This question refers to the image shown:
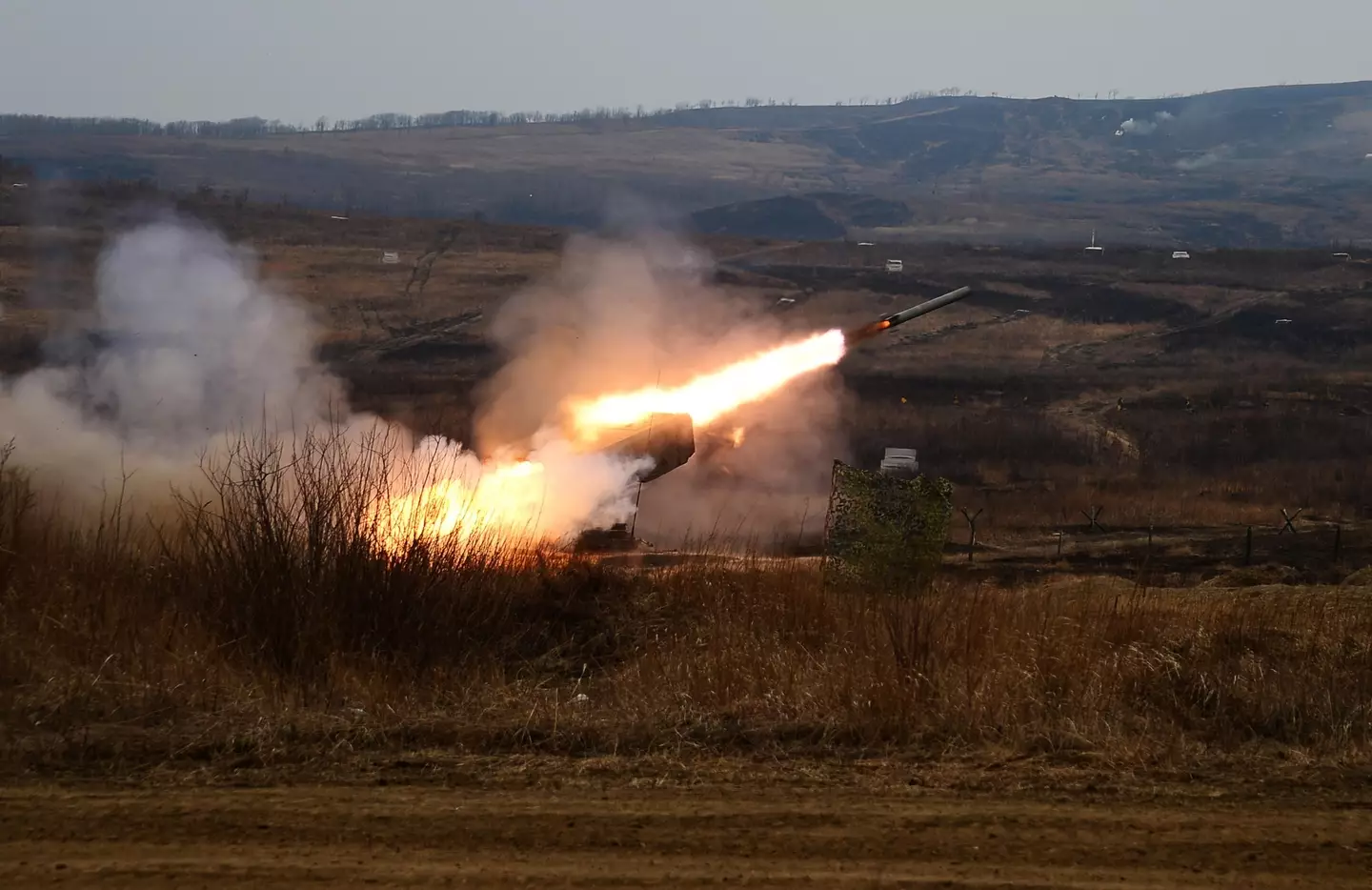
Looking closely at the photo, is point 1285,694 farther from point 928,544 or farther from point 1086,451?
point 1086,451

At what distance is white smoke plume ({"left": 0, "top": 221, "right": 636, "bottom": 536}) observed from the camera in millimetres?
19406

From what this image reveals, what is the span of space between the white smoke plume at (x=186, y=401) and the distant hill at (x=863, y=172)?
62.6 m

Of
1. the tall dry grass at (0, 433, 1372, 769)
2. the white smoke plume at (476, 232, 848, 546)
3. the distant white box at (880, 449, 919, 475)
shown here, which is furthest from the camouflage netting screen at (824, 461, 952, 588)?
the distant white box at (880, 449, 919, 475)

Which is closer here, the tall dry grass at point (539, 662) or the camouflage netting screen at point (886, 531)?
the tall dry grass at point (539, 662)

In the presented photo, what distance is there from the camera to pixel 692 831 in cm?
659

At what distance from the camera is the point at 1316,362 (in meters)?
58.8

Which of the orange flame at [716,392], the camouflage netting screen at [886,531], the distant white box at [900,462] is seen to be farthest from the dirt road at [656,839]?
the distant white box at [900,462]

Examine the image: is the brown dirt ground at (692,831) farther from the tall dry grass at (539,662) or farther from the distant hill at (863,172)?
the distant hill at (863,172)

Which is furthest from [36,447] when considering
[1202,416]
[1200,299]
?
[1200,299]

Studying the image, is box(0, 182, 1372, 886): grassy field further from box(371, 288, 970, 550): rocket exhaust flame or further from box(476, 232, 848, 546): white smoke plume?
box(476, 232, 848, 546): white smoke plume

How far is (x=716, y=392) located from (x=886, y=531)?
10597 mm

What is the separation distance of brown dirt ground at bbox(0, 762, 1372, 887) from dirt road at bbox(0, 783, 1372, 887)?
1 centimetres

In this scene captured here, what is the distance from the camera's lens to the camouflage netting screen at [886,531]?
14.6 m

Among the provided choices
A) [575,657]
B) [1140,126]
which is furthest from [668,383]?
[1140,126]
